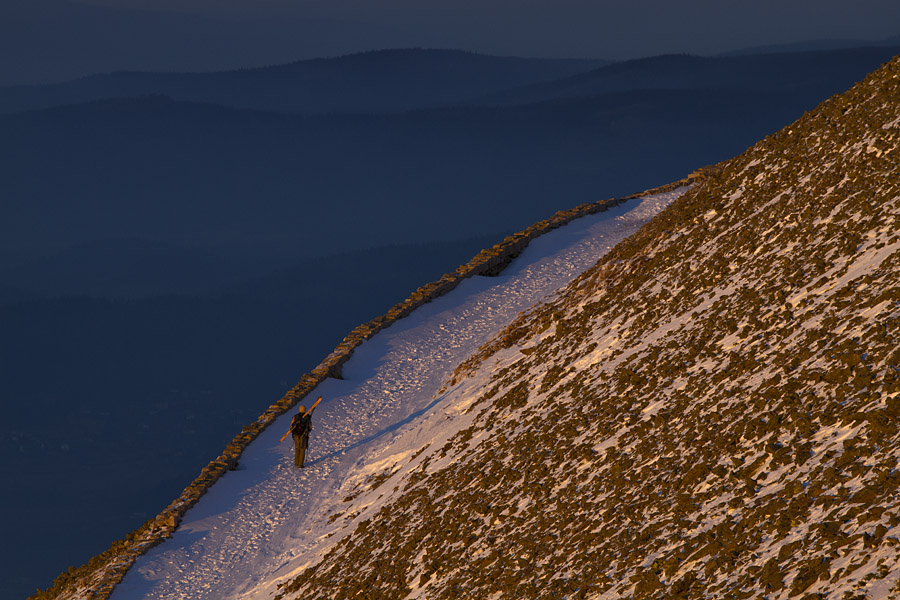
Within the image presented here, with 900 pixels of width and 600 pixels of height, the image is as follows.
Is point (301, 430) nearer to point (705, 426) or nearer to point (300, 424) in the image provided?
point (300, 424)

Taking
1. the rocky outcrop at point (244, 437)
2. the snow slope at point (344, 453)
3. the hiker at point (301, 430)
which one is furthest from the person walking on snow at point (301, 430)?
the rocky outcrop at point (244, 437)

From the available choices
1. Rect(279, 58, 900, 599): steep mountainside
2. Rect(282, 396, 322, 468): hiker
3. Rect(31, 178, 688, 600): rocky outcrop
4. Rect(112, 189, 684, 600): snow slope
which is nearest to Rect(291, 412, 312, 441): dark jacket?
Rect(282, 396, 322, 468): hiker

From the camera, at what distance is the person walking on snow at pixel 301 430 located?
2522cm

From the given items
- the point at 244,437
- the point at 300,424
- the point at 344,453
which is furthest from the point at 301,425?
the point at 244,437

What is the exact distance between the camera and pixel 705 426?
14.5m

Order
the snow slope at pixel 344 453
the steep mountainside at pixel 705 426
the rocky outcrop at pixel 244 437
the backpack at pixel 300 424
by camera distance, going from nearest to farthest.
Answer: the steep mountainside at pixel 705 426
the snow slope at pixel 344 453
the rocky outcrop at pixel 244 437
the backpack at pixel 300 424

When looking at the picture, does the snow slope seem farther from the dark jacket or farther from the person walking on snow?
the dark jacket

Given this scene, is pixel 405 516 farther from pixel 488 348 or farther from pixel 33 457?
pixel 33 457

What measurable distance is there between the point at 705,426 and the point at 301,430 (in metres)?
14.0

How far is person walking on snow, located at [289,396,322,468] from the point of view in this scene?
2522 cm

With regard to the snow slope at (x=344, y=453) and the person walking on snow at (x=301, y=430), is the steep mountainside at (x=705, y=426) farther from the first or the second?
the person walking on snow at (x=301, y=430)

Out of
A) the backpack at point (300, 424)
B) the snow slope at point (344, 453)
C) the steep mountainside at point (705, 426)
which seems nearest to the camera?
the steep mountainside at point (705, 426)

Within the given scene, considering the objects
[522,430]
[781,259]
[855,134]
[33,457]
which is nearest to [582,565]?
[522,430]

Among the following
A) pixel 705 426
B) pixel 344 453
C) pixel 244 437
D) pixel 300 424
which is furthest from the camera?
pixel 244 437
